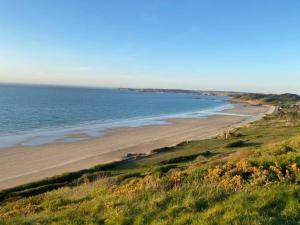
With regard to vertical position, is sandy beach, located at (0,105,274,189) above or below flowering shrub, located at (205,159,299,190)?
below

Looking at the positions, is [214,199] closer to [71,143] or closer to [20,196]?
[20,196]

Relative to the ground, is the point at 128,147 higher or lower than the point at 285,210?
lower

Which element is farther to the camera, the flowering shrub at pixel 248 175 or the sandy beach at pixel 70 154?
the sandy beach at pixel 70 154

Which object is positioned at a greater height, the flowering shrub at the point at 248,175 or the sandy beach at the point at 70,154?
the flowering shrub at the point at 248,175

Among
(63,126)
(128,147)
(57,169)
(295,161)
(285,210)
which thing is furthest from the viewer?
(63,126)

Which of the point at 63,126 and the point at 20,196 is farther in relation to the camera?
the point at 63,126

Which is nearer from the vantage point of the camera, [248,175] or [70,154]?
[248,175]

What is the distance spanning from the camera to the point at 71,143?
155 ft

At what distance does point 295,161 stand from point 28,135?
48.7 m

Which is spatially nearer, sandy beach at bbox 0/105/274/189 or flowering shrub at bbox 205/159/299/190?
flowering shrub at bbox 205/159/299/190

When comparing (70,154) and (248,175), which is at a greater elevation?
(248,175)

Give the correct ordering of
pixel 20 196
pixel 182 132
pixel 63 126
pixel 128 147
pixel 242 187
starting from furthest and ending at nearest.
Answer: pixel 63 126
pixel 182 132
pixel 128 147
pixel 20 196
pixel 242 187

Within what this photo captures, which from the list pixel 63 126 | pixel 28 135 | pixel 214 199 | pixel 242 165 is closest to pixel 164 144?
pixel 28 135

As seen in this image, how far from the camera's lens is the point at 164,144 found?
47.3m
